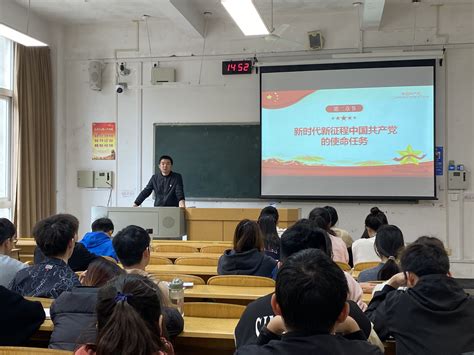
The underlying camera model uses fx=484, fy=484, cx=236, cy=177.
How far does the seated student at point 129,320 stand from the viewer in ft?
4.09

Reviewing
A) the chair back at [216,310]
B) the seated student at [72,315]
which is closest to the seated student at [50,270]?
the seated student at [72,315]

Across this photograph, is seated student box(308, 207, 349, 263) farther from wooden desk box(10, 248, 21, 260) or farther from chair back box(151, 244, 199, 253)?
wooden desk box(10, 248, 21, 260)

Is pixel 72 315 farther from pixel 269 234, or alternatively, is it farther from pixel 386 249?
pixel 269 234

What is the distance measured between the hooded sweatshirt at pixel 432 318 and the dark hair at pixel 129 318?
1.00 metres

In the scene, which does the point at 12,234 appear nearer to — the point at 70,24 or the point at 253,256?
the point at 253,256

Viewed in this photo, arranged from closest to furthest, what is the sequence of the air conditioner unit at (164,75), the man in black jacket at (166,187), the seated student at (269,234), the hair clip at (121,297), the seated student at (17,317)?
the hair clip at (121,297), the seated student at (17,317), the seated student at (269,234), the man in black jacket at (166,187), the air conditioner unit at (164,75)

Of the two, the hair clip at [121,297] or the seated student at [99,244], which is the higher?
the hair clip at [121,297]

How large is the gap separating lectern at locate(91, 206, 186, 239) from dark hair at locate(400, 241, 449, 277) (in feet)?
12.7

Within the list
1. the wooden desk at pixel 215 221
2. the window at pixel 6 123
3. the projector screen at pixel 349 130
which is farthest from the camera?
the window at pixel 6 123

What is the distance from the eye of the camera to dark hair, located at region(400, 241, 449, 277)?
1995 millimetres

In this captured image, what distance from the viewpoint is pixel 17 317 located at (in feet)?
6.60

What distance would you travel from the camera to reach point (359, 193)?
6.88 metres

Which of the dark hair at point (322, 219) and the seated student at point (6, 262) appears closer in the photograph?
the seated student at point (6, 262)

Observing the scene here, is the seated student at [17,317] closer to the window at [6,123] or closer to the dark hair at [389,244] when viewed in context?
the dark hair at [389,244]
